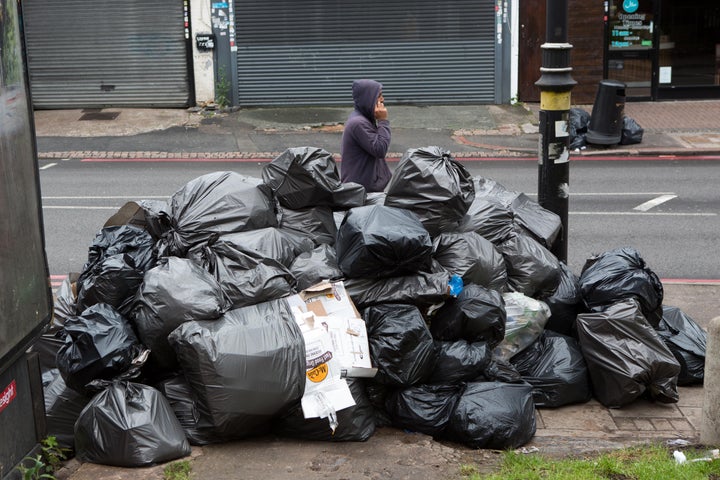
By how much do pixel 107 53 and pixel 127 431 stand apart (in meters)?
16.2

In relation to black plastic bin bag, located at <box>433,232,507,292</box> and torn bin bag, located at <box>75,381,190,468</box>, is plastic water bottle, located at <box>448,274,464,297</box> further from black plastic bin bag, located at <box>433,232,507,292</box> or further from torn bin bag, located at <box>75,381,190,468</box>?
torn bin bag, located at <box>75,381,190,468</box>

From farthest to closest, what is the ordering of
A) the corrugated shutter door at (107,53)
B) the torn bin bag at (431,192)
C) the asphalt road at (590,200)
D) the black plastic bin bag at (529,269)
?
the corrugated shutter door at (107,53) < the asphalt road at (590,200) < the black plastic bin bag at (529,269) < the torn bin bag at (431,192)

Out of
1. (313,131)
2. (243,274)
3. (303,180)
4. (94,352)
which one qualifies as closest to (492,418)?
(243,274)

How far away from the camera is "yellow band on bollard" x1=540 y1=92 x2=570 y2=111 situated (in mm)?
6716

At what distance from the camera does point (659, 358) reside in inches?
213

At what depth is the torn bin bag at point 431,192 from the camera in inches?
231

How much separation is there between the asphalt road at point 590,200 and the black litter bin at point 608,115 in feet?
2.92

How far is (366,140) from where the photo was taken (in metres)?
7.07

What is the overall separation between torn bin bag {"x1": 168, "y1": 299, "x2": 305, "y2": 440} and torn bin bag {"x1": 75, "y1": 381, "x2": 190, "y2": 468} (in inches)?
8.4

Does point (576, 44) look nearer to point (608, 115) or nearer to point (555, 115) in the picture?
point (608, 115)

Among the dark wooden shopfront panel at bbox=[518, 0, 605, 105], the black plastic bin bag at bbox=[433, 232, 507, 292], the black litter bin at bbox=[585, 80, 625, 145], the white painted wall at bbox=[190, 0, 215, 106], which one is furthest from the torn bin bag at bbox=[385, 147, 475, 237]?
the white painted wall at bbox=[190, 0, 215, 106]

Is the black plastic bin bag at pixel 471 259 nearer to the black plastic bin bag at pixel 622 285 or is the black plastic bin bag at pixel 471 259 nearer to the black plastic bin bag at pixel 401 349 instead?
the black plastic bin bag at pixel 622 285

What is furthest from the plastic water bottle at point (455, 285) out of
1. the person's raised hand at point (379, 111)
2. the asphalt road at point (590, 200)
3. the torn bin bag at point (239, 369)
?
the asphalt road at point (590, 200)

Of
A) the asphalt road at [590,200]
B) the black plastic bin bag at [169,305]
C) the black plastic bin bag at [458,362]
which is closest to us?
the black plastic bin bag at [169,305]
